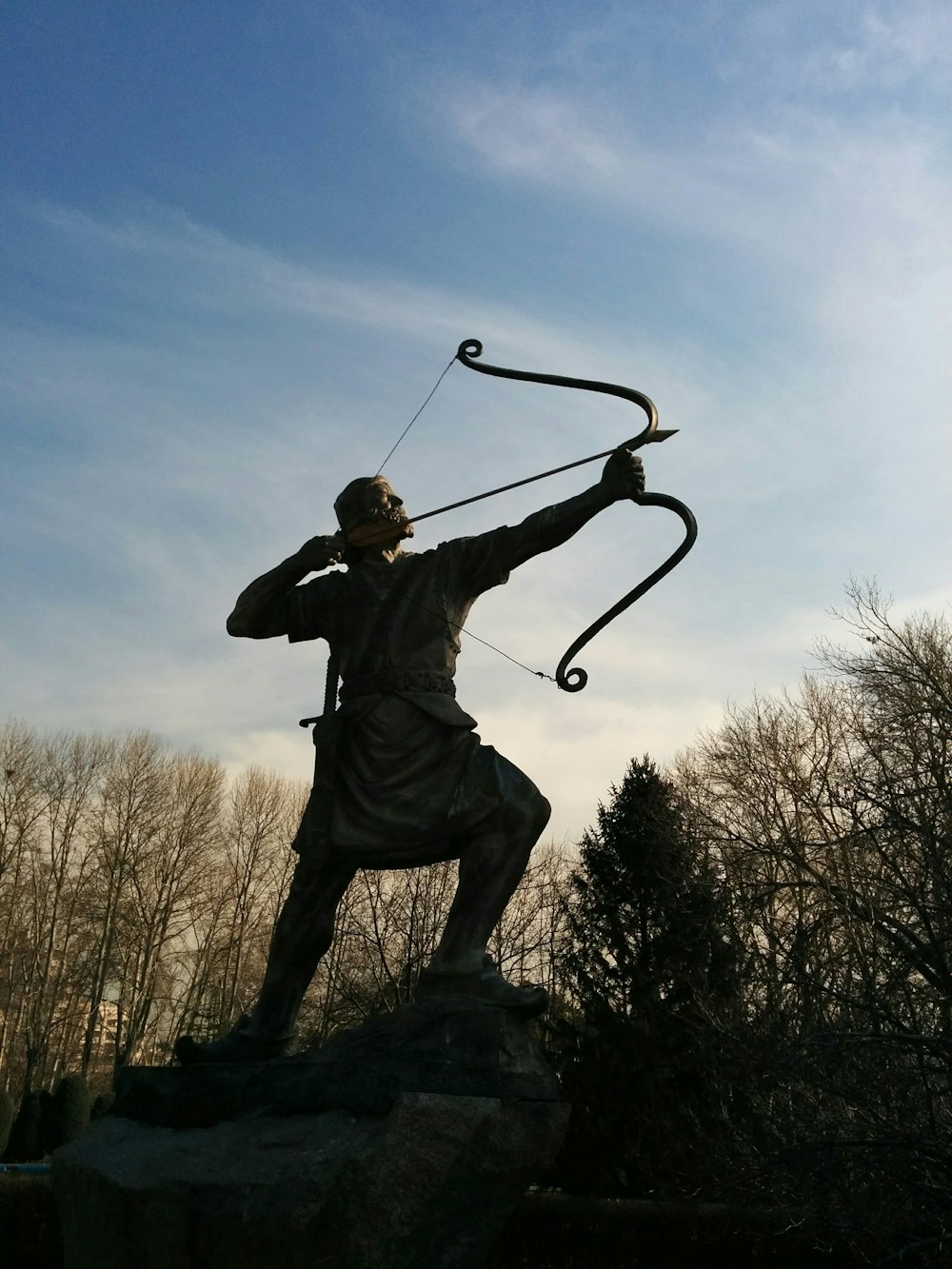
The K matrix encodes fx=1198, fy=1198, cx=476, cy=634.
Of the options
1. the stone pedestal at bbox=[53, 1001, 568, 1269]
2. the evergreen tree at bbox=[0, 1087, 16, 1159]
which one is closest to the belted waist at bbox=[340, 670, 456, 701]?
the stone pedestal at bbox=[53, 1001, 568, 1269]

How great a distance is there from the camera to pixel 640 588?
5191 mm

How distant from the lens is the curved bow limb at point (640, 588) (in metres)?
5.02

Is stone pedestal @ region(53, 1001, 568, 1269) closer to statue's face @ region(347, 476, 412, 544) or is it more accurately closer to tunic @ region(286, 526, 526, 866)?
tunic @ region(286, 526, 526, 866)

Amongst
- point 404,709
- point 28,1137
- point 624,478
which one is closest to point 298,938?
point 404,709

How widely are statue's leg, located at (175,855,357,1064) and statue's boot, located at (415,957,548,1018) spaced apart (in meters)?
0.55

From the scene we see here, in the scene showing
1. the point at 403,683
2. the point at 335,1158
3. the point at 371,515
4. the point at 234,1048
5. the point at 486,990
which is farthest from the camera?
the point at 371,515

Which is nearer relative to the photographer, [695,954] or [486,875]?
[486,875]

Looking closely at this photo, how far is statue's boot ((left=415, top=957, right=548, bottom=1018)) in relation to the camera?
4125mm

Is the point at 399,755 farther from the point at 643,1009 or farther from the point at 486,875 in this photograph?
the point at 643,1009

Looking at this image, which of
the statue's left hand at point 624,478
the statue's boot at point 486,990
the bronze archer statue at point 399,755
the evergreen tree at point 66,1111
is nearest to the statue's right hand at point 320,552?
the bronze archer statue at point 399,755

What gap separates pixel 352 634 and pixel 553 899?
18.5 metres

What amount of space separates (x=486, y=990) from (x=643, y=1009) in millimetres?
12025

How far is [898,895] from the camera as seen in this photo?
33.2ft

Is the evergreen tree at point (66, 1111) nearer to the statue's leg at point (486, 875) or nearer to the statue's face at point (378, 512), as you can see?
the statue's face at point (378, 512)
